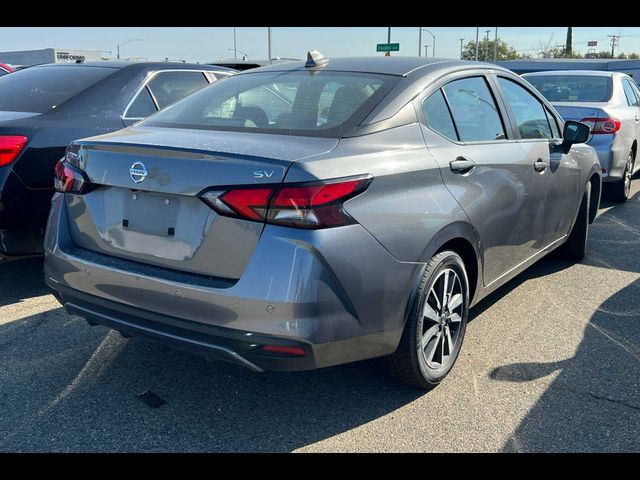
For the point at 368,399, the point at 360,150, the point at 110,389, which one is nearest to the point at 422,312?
the point at 368,399

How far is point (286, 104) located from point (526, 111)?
6.39 feet

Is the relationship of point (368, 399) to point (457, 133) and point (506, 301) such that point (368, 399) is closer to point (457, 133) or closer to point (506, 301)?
point (457, 133)

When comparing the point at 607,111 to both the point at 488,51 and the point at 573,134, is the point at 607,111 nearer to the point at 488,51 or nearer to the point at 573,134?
the point at 573,134

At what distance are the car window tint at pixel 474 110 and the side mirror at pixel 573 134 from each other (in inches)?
37.0

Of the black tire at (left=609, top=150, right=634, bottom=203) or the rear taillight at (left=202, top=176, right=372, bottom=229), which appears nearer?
the rear taillight at (left=202, top=176, right=372, bottom=229)

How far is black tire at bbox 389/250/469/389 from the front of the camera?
291 centimetres

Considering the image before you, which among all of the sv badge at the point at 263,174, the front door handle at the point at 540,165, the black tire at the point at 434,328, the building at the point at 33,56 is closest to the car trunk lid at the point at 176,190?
the sv badge at the point at 263,174

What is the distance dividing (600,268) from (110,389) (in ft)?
13.4

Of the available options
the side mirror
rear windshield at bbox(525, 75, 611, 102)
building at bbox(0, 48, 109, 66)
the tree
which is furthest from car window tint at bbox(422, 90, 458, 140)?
the tree

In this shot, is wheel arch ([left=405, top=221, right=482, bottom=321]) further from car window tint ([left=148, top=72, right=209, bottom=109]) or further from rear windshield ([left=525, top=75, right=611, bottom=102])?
rear windshield ([left=525, top=75, right=611, bottom=102])

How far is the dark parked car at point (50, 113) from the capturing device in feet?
13.4

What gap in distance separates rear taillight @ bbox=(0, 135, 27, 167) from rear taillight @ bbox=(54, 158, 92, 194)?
1177 millimetres

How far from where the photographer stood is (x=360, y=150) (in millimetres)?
2684

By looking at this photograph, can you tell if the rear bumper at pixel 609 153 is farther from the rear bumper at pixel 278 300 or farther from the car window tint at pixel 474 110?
the rear bumper at pixel 278 300
